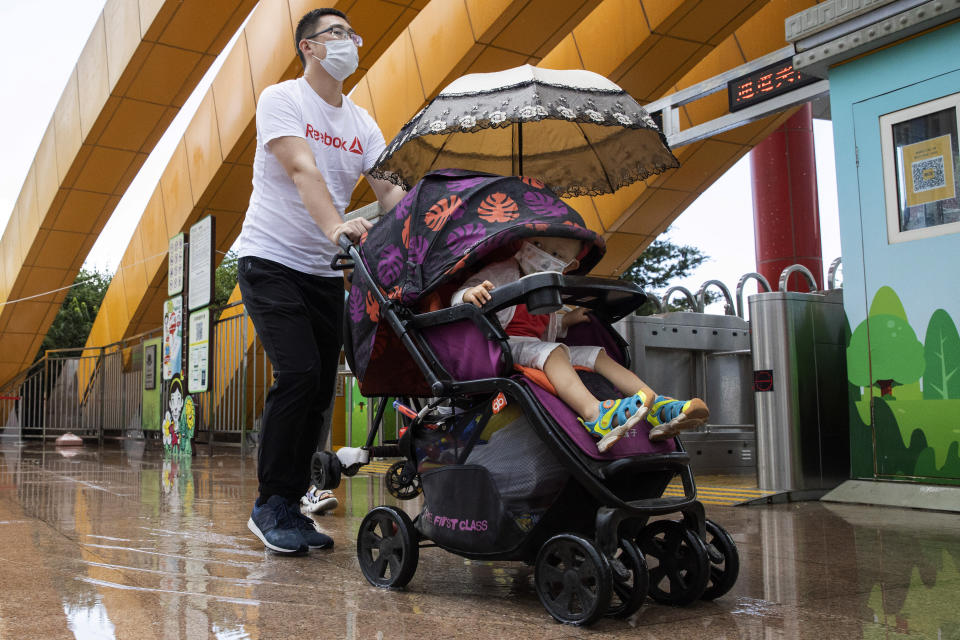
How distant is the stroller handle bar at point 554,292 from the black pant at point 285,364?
3.90ft

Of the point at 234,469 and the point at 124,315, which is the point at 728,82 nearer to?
the point at 234,469

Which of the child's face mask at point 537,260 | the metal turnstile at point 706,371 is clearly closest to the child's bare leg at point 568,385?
the child's face mask at point 537,260

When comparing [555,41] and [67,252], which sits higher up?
[555,41]

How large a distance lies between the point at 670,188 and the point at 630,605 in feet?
40.9

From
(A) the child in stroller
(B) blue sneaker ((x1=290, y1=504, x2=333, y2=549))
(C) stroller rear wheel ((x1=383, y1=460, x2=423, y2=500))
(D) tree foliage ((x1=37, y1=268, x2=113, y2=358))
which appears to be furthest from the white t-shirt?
(D) tree foliage ((x1=37, y1=268, x2=113, y2=358))

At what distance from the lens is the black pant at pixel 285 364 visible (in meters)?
3.46

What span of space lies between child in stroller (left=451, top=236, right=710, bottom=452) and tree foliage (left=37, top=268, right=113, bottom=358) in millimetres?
30713

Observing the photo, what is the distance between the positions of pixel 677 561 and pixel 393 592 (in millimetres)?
880

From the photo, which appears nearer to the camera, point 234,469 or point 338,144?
point 338,144

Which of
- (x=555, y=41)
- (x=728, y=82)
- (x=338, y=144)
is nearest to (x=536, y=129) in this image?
(x=338, y=144)

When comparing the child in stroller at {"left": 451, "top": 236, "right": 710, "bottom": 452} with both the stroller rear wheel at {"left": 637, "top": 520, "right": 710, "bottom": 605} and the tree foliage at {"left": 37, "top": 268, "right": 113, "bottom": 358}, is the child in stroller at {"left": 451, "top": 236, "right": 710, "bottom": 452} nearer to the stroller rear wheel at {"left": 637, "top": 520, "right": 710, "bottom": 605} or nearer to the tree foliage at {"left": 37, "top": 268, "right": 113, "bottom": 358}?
the stroller rear wheel at {"left": 637, "top": 520, "right": 710, "bottom": 605}

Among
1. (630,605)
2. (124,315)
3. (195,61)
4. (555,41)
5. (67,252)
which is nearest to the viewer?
(630,605)

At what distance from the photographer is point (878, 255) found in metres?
5.28

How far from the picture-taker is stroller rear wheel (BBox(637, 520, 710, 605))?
2.43 metres
